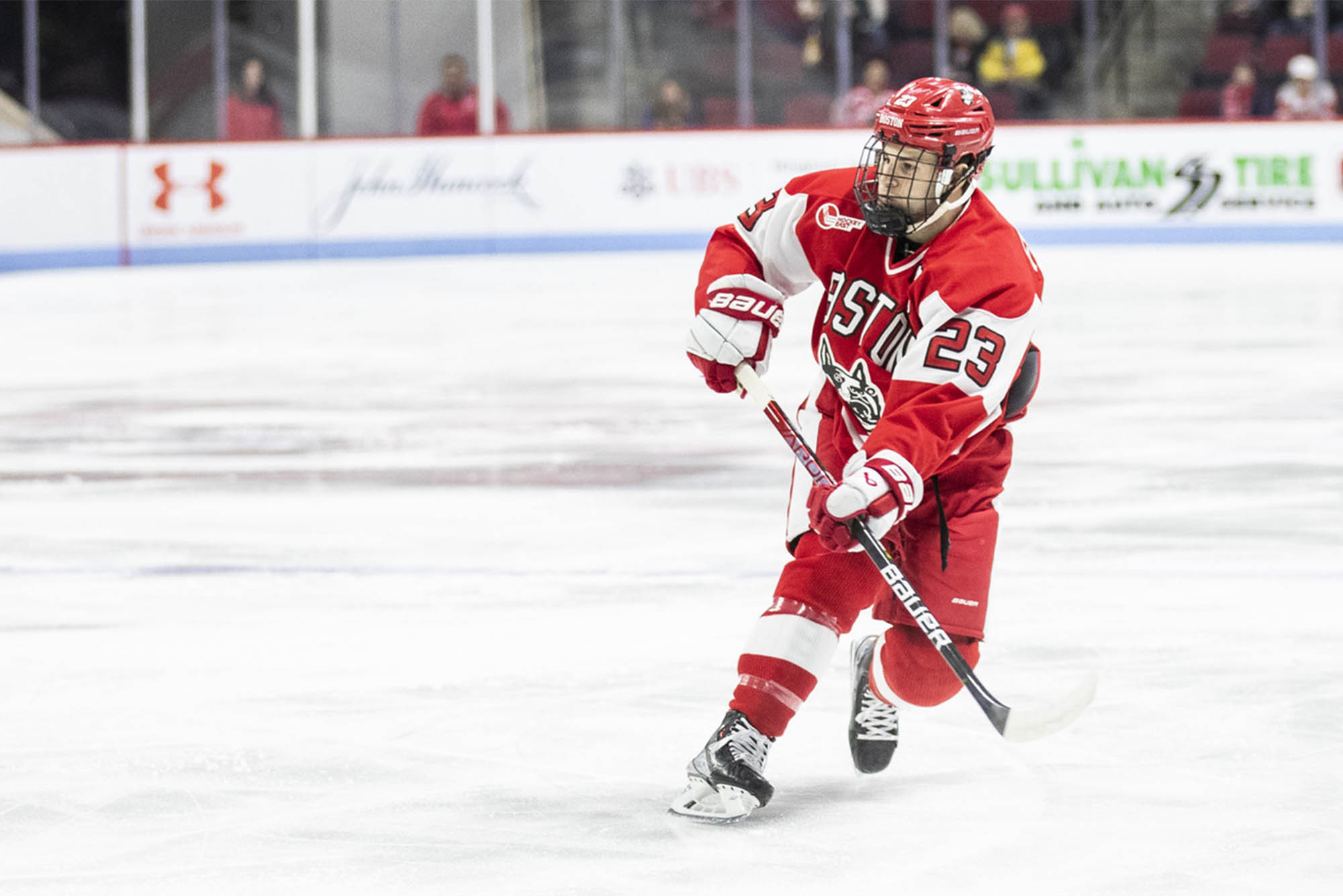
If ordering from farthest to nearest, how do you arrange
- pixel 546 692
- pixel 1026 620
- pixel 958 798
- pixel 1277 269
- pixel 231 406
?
pixel 1277 269, pixel 231 406, pixel 1026 620, pixel 546 692, pixel 958 798

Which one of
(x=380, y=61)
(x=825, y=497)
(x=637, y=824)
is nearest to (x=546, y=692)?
(x=637, y=824)

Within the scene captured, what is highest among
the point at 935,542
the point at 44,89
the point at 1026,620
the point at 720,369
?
the point at 44,89

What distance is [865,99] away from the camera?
12547mm

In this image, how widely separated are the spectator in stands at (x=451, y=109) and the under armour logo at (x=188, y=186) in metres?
1.33

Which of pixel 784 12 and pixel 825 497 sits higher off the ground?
pixel 784 12

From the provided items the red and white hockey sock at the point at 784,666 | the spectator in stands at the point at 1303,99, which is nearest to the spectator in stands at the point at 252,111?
the spectator in stands at the point at 1303,99

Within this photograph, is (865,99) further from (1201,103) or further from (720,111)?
(1201,103)

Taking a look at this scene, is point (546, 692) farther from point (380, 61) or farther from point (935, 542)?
point (380, 61)

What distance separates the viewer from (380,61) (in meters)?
12.9

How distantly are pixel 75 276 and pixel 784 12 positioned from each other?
5.09 m

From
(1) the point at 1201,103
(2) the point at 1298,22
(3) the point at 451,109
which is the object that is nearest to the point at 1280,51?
(2) the point at 1298,22

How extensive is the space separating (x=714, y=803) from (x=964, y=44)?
1155cm

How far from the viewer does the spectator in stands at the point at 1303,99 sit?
1220 centimetres

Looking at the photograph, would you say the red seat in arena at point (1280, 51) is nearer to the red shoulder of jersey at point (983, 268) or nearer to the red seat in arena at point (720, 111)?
the red seat in arena at point (720, 111)
